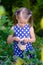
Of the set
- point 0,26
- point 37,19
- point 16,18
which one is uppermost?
point 0,26

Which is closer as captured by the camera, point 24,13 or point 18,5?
point 24,13

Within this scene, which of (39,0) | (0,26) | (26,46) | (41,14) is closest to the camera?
(0,26)

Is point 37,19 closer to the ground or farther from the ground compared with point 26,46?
closer to the ground

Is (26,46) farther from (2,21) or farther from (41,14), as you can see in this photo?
(41,14)

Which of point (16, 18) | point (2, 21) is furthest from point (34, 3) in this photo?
point (2, 21)

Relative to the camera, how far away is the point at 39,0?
6.63 metres

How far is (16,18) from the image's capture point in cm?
382

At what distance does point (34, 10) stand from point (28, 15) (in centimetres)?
317

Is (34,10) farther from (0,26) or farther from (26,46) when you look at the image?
(0,26)

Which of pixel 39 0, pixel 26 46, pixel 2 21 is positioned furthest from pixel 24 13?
pixel 39 0

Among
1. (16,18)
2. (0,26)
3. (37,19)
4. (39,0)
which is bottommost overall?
(37,19)

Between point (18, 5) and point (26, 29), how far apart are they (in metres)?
3.51

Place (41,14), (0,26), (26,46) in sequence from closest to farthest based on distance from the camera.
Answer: (0,26), (26,46), (41,14)

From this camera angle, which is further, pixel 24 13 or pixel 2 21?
pixel 24 13
